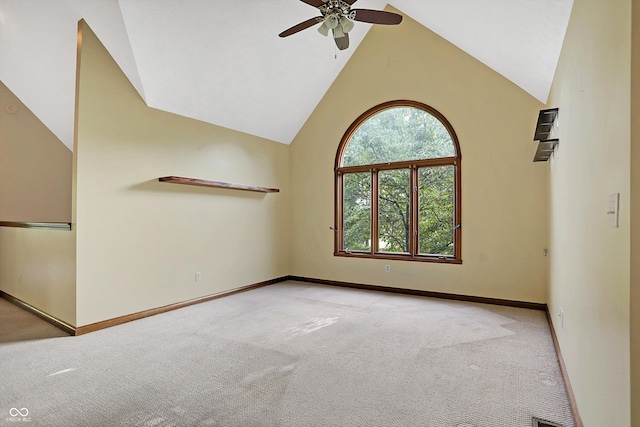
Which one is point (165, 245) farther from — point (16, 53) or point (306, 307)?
point (16, 53)

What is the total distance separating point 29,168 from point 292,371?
4988 millimetres

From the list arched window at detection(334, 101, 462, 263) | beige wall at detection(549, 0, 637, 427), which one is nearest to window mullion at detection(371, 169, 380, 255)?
arched window at detection(334, 101, 462, 263)

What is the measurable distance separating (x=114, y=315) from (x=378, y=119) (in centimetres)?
431

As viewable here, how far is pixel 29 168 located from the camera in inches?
198

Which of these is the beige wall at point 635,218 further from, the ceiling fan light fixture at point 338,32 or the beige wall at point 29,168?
the beige wall at point 29,168

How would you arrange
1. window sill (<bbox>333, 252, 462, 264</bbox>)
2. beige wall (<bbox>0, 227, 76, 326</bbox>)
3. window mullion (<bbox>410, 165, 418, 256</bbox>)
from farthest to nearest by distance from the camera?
window mullion (<bbox>410, 165, 418, 256</bbox>)
window sill (<bbox>333, 252, 462, 264</bbox>)
beige wall (<bbox>0, 227, 76, 326</bbox>)

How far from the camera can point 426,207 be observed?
16.4 ft

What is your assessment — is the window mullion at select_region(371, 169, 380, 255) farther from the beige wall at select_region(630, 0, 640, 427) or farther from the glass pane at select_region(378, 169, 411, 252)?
the beige wall at select_region(630, 0, 640, 427)

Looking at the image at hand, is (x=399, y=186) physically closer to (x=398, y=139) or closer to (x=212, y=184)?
(x=398, y=139)

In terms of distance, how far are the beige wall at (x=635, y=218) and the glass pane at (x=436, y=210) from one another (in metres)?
3.84

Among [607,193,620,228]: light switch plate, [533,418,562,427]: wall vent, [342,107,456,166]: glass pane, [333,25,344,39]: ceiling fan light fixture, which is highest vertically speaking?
[333,25,344,39]: ceiling fan light fixture

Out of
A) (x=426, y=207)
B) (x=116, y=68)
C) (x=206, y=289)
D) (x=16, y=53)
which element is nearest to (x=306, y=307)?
(x=206, y=289)

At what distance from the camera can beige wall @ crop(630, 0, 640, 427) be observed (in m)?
1.06

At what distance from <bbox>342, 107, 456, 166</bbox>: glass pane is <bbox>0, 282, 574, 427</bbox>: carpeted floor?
7.41ft
